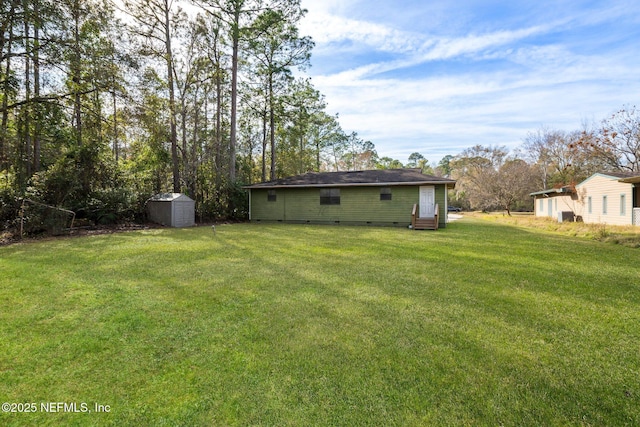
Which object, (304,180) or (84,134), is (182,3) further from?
(304,180)

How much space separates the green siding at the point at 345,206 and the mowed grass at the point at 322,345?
26.7 feet

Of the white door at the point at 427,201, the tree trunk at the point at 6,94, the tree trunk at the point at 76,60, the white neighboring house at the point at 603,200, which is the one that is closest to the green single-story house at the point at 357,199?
the white door at the point at 427,201

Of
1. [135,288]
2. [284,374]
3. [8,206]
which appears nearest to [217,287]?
[135,288]

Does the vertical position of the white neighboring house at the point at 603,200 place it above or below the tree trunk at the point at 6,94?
below

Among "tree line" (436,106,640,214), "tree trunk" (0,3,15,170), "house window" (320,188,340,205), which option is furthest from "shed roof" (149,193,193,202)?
"tree line" (436,106,640,214)

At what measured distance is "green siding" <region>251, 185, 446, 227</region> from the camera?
42.7ft

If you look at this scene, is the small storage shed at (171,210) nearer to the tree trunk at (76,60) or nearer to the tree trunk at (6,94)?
the tree trunk at (76,60)

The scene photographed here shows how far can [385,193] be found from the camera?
13.3m

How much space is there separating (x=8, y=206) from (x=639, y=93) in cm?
3419

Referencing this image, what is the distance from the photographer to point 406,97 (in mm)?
15242

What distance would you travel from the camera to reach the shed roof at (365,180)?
498 inches

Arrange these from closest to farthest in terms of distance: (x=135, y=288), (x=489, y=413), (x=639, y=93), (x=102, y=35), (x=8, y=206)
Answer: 1. (x=489, y=413)
2. (x=135, y=288)
3. (x=8, y=206)
4. (x=102, y=35)
5. (x=639, y=93)

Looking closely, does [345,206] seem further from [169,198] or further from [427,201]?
[169,198]

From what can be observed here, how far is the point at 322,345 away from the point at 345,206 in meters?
11.8
